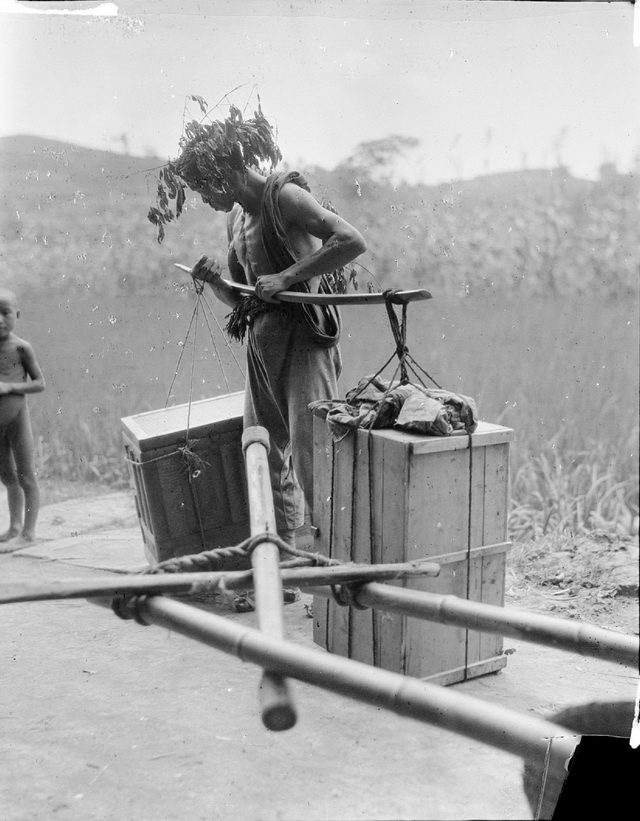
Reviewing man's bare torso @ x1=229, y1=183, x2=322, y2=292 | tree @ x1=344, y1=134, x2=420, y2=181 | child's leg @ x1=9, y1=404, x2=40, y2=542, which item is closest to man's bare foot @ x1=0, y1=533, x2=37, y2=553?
child's leg @ x1=9, y1=404, x2=40, y2=542

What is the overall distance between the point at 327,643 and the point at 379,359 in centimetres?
69

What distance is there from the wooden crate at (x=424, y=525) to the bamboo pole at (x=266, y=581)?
35cm

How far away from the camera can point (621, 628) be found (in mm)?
2131

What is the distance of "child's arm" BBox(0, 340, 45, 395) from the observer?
182 centimetres

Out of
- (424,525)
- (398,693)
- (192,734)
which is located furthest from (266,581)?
(424,525)

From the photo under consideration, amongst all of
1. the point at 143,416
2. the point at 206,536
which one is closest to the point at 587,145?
the point at 143,416

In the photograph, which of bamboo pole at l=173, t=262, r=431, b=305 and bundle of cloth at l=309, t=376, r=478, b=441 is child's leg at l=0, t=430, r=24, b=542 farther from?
bundle of cloth at l=309, t=376, r=478, b=441

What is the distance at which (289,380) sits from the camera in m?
2.14

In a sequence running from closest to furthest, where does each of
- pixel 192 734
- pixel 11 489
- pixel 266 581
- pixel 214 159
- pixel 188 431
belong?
pixel 266 581 < pixel 192 734 < pixel 214 159 < pixel 11 489 < pixel 188 431

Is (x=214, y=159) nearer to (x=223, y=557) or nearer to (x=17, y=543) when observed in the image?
(x=223, y=557)

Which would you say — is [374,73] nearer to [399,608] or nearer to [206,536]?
[399,608]

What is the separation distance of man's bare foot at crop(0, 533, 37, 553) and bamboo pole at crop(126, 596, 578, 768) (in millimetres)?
1007

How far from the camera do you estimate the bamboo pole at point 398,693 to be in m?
0.91

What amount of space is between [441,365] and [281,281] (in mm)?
430
